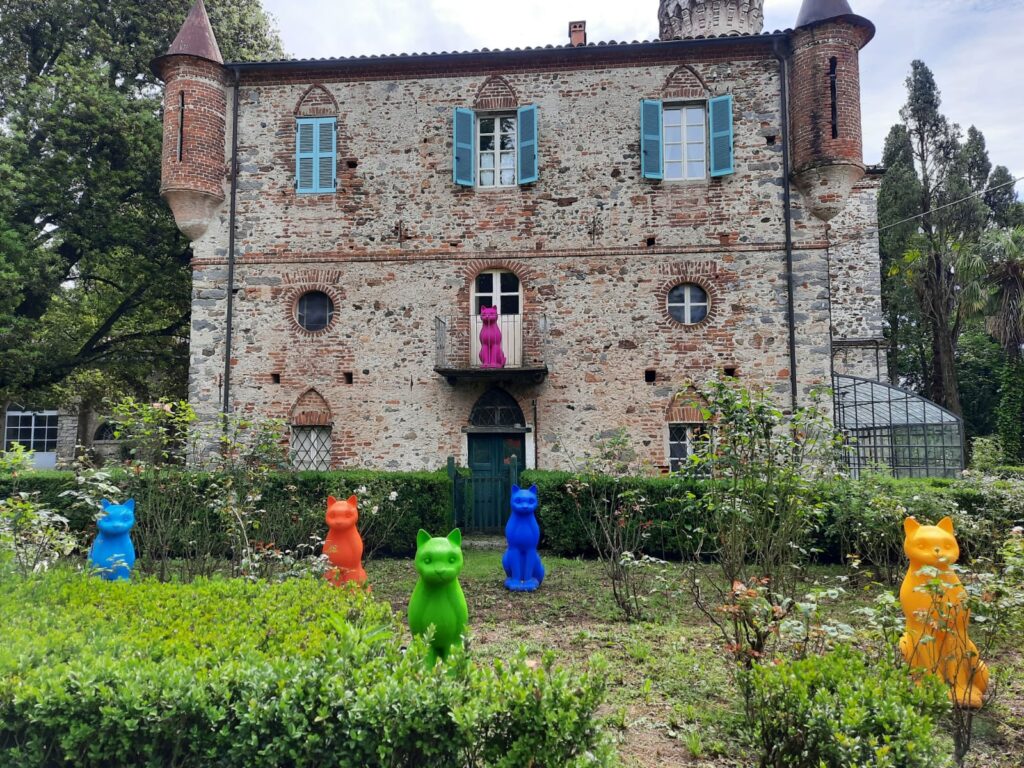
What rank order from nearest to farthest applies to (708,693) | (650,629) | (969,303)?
(708,693)
(650,629)
(969,303)

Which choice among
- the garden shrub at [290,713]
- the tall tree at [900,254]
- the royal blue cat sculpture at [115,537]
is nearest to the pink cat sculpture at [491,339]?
Result: the royal blue cat sculpture at [115,537]

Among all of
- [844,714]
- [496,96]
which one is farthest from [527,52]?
[844,714]

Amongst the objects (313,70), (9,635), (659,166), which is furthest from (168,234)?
(9,635)

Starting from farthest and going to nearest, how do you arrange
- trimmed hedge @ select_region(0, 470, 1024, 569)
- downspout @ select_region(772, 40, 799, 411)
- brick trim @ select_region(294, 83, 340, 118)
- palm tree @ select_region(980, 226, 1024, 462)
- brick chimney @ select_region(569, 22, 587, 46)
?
1. palm tree @ select_region(980, 226, 1024, 462)
2. brick chimney @ select_region(569, 22, 587, 46)
3. brick trim @ select_region(294, 83, 340, 118)
4. downspout @ select_region(772, 40, 799, 411)
5. trimmed hedge @ select_region(0, 470, 1024, 569)

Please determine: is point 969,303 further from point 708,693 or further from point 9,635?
point 9,635

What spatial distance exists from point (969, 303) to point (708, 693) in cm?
2063

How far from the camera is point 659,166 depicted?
44.8 ft

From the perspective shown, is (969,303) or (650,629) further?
(969,303)

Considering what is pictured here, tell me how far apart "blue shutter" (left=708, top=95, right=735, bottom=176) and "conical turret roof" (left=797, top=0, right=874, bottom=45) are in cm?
202

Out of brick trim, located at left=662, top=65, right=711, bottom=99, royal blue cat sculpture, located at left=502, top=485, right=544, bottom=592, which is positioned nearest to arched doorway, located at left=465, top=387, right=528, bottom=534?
royal blue cat sculpture, located at left=502, top=485, right=544, bottom=592

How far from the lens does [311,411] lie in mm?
13812

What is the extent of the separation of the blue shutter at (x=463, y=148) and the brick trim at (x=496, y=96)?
374mm

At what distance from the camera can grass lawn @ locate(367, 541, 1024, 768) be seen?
4.17 m

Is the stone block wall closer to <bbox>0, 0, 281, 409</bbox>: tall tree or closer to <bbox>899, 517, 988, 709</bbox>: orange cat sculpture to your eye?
<bbox>0, 0, 281, 409</bbox>: tall tree
